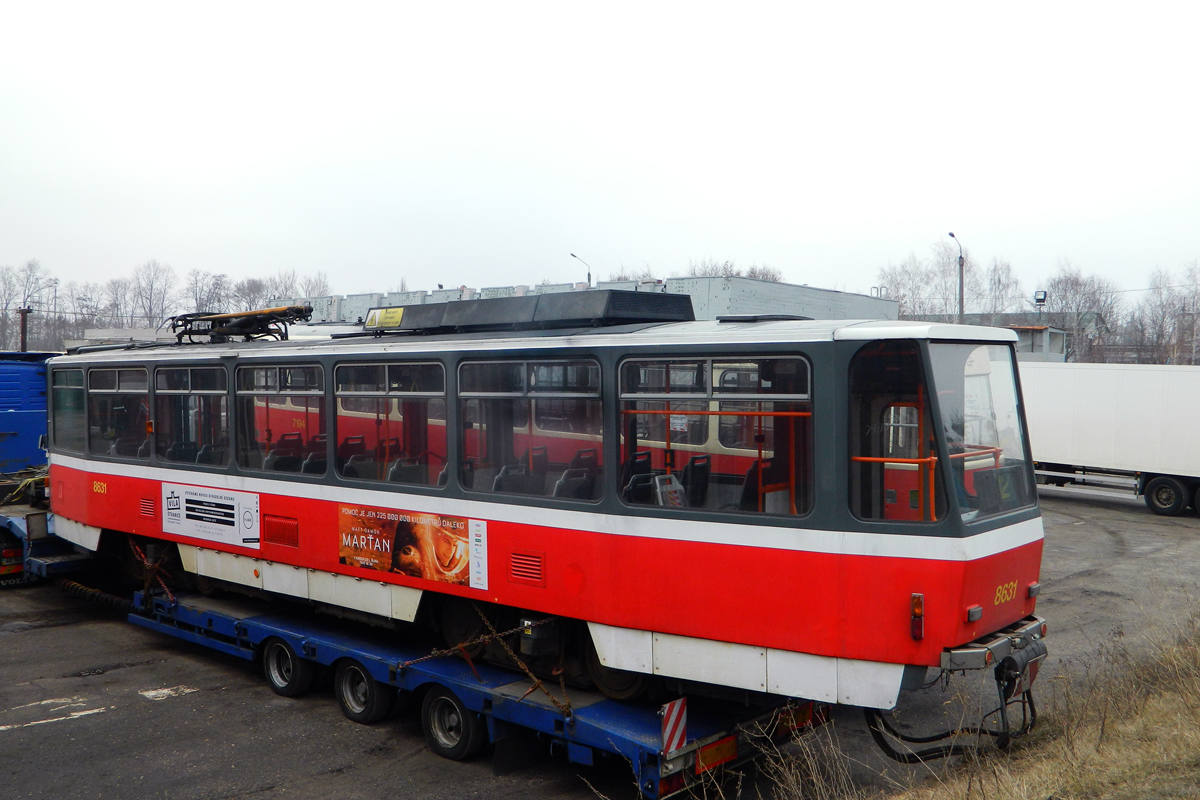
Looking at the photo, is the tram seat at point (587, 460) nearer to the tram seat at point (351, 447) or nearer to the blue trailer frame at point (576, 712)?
the blue trailer frame at point (576, 712)

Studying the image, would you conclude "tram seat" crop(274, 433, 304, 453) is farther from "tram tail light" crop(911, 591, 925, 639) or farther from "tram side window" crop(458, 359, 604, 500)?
"tram tail light" crop(911, 591, 925, 639)

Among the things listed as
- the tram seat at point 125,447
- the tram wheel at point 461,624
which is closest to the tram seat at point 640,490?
the tram wheel at point 461,624

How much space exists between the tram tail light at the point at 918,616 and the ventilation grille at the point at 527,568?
2531 millimetres

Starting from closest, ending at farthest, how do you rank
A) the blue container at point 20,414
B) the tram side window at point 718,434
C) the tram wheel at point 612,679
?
the tram side window at point 718,434
the tram wheel at point 612,679
the blue container at point 20,414

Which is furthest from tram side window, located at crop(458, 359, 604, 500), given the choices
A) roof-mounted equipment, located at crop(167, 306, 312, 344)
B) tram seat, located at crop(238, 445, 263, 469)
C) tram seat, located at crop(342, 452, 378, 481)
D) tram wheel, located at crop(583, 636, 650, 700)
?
roof-mounted equipment, located at crop(167, 306, 312, 344)

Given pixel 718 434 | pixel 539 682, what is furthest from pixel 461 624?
pixel 718 434

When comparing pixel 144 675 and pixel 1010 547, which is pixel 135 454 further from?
pixel 1010 547

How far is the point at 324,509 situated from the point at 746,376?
168 inches

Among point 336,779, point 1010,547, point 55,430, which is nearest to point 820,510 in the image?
point 1010,547

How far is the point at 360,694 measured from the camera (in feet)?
26.2

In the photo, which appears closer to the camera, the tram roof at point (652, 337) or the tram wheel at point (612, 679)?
the tram roof at point (652, 337)

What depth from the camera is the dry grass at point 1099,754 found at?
4.80 m

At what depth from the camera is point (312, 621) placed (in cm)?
877

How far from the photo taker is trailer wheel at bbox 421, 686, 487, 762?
6.94 metres
